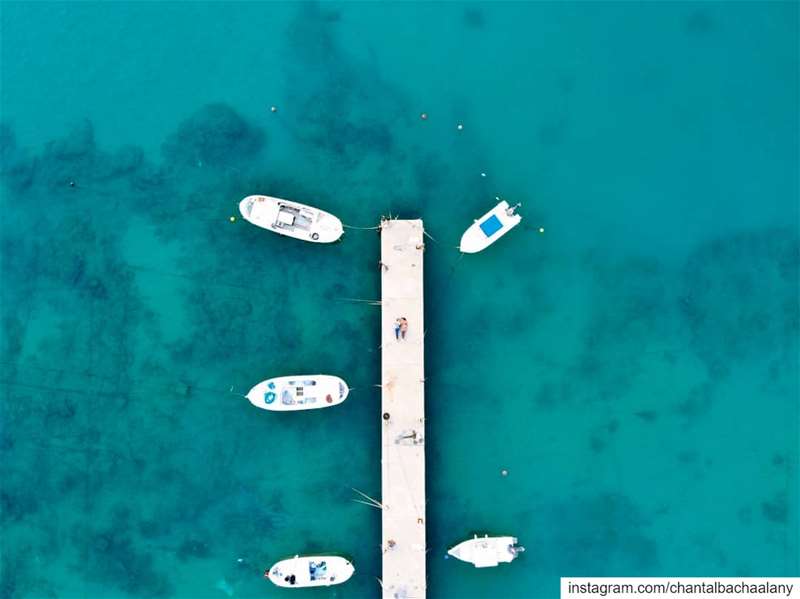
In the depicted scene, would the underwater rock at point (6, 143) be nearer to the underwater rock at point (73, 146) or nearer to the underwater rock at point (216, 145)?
the underwater rock at point (73, 146)

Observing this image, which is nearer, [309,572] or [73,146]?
[309,572]

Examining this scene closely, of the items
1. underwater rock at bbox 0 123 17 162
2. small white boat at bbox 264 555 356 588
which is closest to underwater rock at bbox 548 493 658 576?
small white boat at bbox 264 555 356 588

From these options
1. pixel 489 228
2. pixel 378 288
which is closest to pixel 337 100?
pixel 378 288

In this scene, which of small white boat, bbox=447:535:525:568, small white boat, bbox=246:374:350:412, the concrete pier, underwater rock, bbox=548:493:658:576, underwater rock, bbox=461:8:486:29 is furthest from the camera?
underwater rock, bbox=461:8:486:29

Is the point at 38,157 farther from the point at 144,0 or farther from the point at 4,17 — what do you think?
the point at 144,0

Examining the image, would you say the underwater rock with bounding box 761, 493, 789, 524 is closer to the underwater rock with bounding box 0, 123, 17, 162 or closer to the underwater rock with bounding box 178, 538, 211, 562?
the underwater rock with bounding box 178, 538, 211, 562

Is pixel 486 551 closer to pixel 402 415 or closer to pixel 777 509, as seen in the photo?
pixel 402 415

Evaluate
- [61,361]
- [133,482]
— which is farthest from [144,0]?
[133,482]

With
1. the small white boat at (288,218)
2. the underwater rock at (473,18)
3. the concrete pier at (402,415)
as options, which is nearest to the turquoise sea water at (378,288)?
the underwater rock at (473,18)
